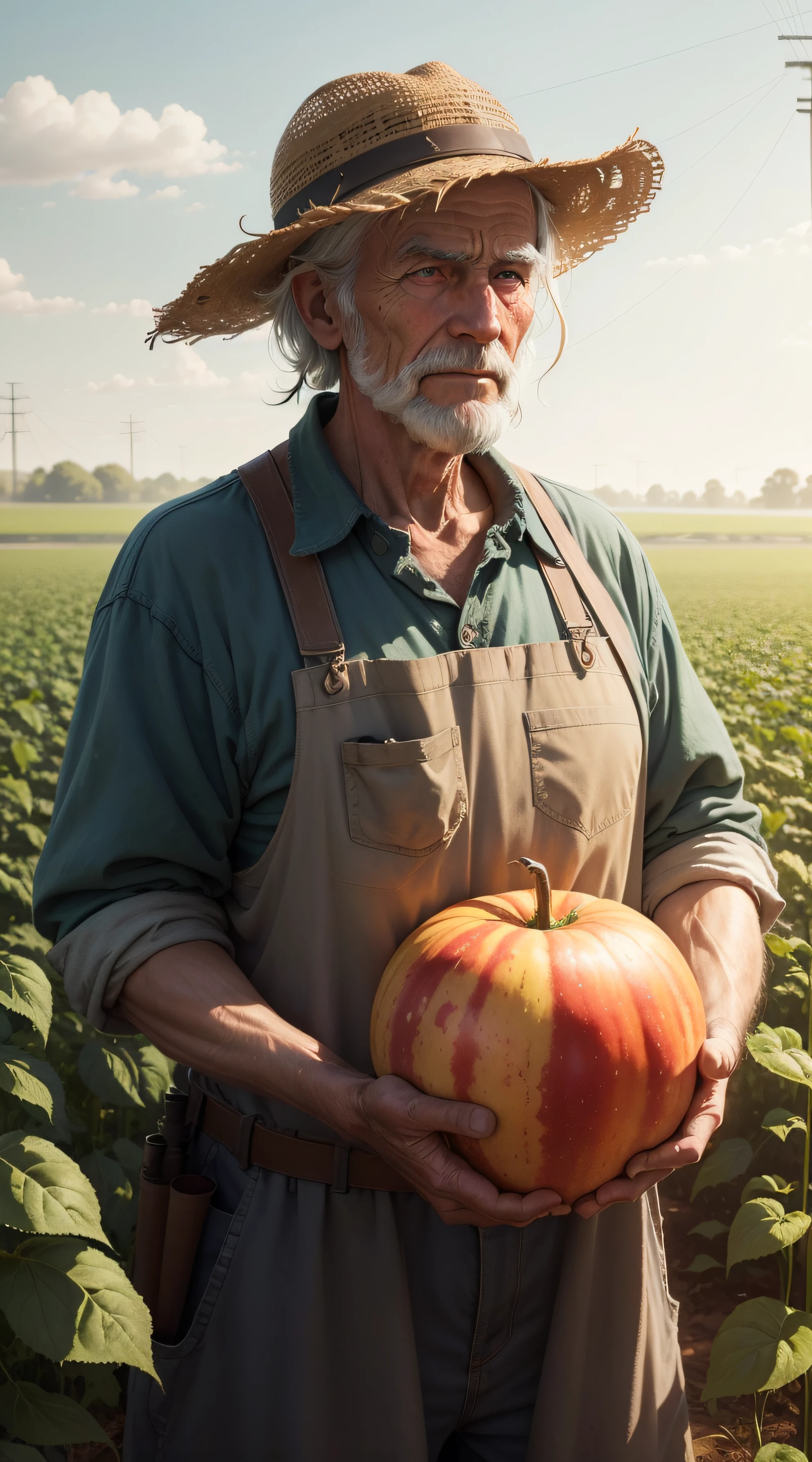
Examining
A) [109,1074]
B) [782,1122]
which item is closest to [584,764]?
[782,1122]

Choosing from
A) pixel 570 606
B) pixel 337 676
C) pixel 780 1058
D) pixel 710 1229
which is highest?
pixel 570 606

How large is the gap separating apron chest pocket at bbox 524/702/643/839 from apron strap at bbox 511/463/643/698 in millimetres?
106

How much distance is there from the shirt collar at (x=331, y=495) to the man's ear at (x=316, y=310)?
0.11 m

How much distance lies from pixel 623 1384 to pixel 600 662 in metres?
1.23

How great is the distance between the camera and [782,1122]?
9.49 feet

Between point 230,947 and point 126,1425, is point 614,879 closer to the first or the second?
point 230,947

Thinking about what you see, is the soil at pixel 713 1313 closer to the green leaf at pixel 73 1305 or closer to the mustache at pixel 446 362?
the green leaf at pixel 73 1305

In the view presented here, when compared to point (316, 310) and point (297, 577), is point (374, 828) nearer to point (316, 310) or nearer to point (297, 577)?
point (297, 577)

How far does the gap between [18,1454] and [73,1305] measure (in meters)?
0.48

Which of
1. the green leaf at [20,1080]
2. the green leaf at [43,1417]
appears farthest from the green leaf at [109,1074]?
the green leaf at [43,1417]

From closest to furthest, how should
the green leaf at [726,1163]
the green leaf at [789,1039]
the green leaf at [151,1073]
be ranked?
the green leaf at [789,1039]
the green leaf at [726,1163]
the green leaf at [151,1073]

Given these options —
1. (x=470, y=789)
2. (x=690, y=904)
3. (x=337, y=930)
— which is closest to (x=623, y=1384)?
(x=690, y=904)

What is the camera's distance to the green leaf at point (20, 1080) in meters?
2.08

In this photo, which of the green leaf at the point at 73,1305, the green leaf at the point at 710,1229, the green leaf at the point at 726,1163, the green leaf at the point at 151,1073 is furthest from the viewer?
the green leaf at the point at 710,1229
